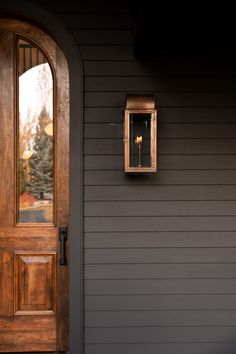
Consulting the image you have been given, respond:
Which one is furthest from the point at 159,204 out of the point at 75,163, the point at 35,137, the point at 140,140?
the point at 35,137

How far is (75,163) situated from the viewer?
94.3 inches

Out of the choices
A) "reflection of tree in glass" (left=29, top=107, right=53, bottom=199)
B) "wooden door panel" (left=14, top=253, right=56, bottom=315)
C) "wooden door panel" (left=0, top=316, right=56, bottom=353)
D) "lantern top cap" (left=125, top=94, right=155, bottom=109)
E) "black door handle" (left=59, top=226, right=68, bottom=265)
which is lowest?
"wooden door panel" (left=0, top=316, right=56, bottom=353)

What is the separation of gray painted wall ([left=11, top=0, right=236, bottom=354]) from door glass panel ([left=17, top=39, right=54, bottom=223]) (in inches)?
11.4

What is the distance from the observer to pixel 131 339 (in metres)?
2.44

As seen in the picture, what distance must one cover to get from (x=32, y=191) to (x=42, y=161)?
227mm

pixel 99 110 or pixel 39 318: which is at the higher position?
pixel 99 110

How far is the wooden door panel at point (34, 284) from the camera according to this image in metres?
2.46

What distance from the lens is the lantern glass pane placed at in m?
2.26

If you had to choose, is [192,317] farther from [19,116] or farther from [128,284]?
[19,116]

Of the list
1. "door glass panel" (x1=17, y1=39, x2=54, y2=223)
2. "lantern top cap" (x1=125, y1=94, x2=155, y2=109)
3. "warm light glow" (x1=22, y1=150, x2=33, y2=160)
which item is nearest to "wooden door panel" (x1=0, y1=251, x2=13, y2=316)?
"door glass panel" (x1=17, y1=39, x2=54, y2=223)

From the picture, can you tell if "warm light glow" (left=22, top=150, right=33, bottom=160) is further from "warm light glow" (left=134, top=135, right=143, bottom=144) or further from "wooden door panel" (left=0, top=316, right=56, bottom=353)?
"wooden door panel" (left=0, top=316, right=56, bottom=353)

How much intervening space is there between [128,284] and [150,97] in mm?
1278

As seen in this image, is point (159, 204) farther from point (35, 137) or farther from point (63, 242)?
point (35, 137)

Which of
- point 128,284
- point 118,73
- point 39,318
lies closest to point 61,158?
point 118,73
